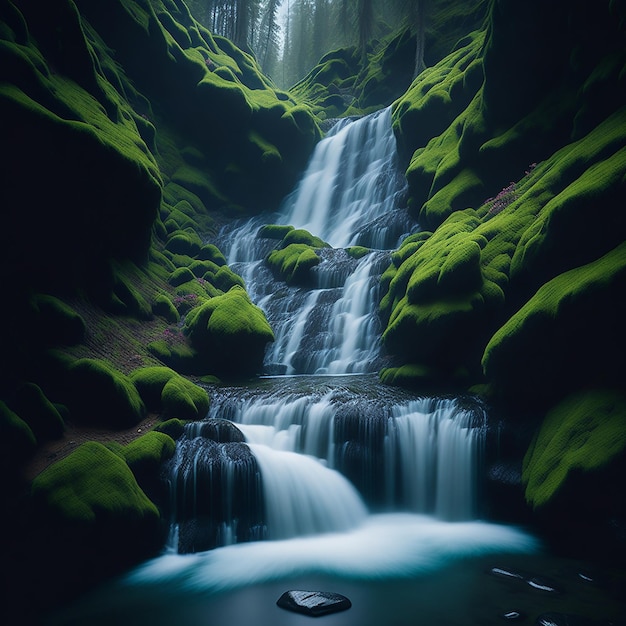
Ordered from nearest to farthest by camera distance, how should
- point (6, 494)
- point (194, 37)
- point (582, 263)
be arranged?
1. point (6, 494)
2. point (582, 263)
3. point (194, 37)

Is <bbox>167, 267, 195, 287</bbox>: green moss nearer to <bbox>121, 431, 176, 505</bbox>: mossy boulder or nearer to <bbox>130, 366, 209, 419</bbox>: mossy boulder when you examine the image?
<bbox>130, 366, 209, 419</bbox>: mossy boulder

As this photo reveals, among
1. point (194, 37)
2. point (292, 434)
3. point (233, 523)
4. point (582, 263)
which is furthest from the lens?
point (194, 37)

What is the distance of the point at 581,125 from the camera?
1164 cm

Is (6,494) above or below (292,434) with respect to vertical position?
below

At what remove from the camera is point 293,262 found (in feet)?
64.8

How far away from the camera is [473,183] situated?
610 inches

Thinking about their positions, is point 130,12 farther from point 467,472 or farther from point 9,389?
point 467,472

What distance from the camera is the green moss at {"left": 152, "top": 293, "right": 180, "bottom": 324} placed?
15164mm

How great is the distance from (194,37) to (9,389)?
96.6 ft

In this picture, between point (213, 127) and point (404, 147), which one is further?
point (213, 127)

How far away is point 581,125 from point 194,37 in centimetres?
2722

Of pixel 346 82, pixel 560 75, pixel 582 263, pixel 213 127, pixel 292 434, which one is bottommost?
pixel 292 434

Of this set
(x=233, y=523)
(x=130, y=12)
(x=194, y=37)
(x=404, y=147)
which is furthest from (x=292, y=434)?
(x=194, y=37)

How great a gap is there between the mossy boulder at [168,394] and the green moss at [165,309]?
14.3ft
